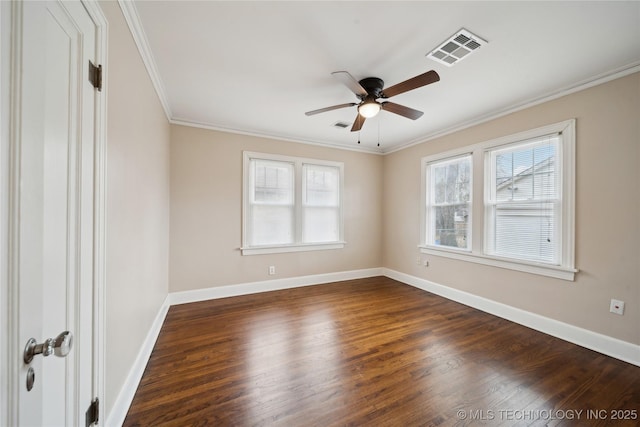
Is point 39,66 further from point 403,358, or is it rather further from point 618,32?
point 618,32

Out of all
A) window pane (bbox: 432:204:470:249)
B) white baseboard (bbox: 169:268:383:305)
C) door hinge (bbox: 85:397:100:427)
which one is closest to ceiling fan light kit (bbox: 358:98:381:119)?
window pane (bbox: 432:204:470:249)

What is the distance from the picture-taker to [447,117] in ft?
11.1

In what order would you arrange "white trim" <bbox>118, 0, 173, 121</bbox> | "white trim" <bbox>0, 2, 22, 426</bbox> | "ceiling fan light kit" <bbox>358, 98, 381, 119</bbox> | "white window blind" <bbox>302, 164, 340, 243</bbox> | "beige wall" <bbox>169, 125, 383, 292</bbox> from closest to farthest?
"white trim" <bbox>0, 2, 22, 426</bbox> < "white trim" <bbox>118, 0, 173, 121</bbox> < "ceiling fan light kit" <bbox>358, 98, 381, 119</bbox> < "beige wall" <bbox>169, 125, 383, 292</bbox> < "white window blind" <bbox>302, 164, 340, 243</bbox>

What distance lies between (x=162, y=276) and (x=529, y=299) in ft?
14.0

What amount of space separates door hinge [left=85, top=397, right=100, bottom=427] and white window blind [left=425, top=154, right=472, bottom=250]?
3.97m

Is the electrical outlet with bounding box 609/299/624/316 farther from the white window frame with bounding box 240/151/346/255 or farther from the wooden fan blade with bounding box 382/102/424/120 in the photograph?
the white window frame with bounding box 240/151/346/255

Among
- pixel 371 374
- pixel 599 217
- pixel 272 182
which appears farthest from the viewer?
pixel 272 182

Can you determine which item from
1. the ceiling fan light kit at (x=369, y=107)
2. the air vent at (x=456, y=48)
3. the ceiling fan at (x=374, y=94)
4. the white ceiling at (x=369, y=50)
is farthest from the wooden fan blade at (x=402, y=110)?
the air vent at (x=456, y=48)

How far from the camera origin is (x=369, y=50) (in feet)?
6.65

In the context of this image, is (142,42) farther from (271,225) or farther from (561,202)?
(561,202)

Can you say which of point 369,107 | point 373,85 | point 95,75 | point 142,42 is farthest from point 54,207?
point 373,85

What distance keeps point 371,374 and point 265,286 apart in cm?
239

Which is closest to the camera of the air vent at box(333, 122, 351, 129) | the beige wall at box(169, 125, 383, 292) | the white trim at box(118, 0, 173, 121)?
the white trim at box(118, 0, 173, 121)

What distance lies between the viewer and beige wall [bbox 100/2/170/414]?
1.37 metres
